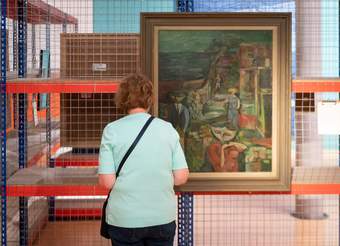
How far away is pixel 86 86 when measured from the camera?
426 centimetres

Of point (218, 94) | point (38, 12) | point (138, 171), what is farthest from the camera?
point (38, 12)

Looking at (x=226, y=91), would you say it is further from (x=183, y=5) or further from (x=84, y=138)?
(x=84, y=138)

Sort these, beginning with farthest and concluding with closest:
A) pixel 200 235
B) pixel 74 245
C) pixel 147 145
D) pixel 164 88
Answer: pixel 200 235, pixel 74 245, pixel 164 88, pixel 147 145

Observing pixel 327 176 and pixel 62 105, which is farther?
pixel 62 105

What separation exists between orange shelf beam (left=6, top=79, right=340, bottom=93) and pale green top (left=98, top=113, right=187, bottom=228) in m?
1.27

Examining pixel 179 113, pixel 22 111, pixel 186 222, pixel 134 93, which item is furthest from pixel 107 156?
pixel 22 111

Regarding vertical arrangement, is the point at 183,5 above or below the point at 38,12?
below

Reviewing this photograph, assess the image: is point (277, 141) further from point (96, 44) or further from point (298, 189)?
point (96, 44)

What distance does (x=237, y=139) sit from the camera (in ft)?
13.7

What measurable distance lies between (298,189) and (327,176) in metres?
0.39

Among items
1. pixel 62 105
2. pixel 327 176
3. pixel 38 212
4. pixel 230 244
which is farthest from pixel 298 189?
pixel 38 212

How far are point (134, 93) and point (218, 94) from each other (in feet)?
3.91

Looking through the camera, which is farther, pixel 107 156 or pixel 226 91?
pixel 226 91

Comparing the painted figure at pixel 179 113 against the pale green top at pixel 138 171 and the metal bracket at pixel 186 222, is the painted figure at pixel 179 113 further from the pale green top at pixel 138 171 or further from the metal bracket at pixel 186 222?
the pale green top at pixel 138 171
